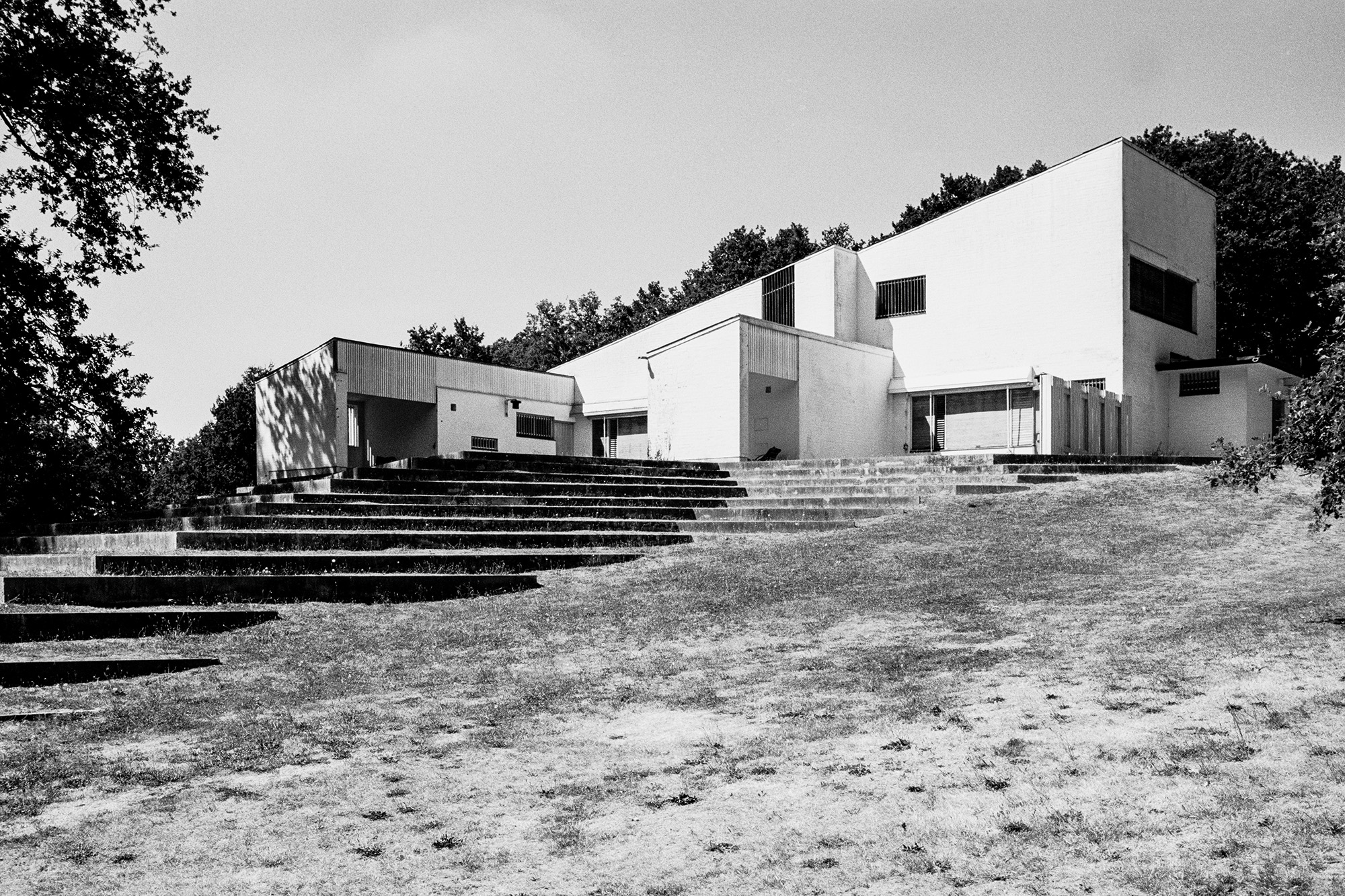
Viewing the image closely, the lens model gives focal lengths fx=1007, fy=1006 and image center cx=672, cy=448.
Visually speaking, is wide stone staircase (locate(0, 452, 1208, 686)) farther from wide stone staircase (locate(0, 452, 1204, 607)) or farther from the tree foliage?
the tree foliage

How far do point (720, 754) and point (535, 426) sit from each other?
2837 centimetres

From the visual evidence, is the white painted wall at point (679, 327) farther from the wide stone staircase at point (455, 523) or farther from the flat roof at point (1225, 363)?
the wide stone staircase at point (455, 523)

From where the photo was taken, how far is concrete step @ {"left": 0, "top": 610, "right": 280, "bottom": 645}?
7.93 meters

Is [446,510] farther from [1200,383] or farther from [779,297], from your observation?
[1200,383]

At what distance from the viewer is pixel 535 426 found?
108 ft

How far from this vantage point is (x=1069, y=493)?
1689 centimetres

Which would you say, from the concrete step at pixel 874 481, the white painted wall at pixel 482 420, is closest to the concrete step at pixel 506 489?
the concrete step at pixel 874 481

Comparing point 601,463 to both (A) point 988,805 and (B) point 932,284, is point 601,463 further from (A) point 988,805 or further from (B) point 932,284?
→ (A) point 988,805

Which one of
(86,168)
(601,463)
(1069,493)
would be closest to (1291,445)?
(1069,493)

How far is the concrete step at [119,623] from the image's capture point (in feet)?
26.0

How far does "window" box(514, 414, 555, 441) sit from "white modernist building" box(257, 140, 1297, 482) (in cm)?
89

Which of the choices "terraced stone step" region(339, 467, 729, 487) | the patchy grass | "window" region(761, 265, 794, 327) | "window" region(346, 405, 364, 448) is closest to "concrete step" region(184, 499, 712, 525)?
"terraced stone step" region(339, 467, 729, 487)

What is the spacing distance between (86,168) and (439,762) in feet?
57.3

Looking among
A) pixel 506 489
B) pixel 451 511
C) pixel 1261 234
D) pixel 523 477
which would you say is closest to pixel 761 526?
pixel 506 489
